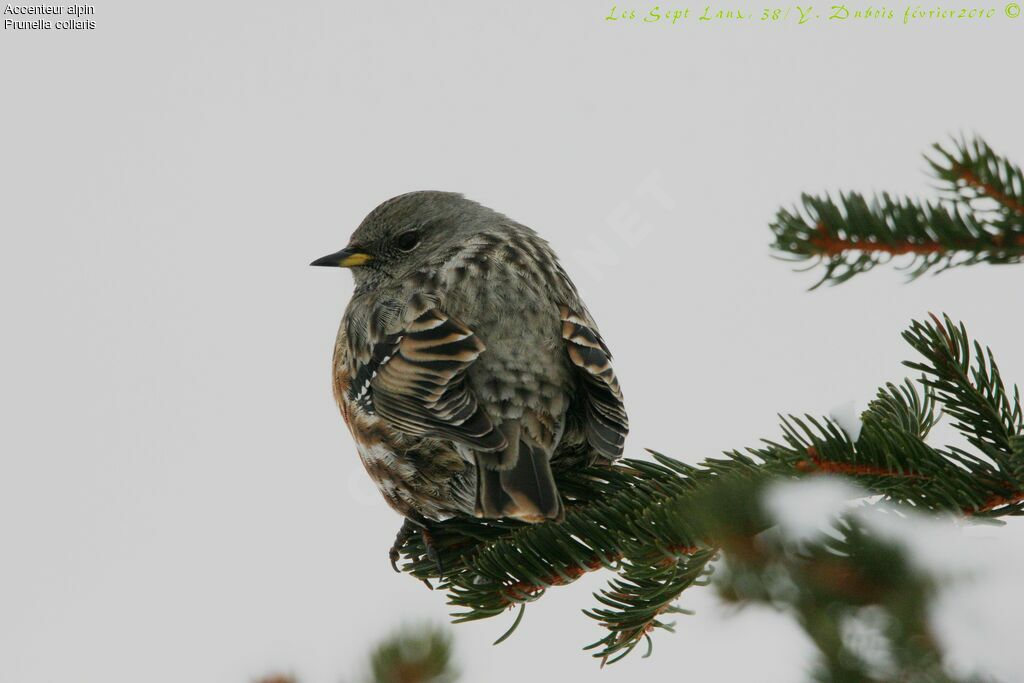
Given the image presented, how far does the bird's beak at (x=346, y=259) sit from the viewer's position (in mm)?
4664

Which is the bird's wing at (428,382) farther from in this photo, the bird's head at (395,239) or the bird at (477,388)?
the bird's head at (395,239)

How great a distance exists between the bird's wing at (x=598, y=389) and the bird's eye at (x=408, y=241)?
125cm

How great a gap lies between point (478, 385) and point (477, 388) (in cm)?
1

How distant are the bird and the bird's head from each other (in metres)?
0.40

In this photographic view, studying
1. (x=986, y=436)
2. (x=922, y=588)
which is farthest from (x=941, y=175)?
(x=922, y=588)

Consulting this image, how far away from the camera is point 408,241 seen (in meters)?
4.74

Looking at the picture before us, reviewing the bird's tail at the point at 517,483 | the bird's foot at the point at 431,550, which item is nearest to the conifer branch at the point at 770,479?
the bird's tail at the point at 517,483

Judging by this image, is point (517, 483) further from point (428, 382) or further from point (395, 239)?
point (395, 239)

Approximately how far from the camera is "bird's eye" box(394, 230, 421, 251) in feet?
15.5

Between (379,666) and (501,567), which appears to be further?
(501,567)

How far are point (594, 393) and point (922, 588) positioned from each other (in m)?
2.53

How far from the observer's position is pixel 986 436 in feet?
7.40

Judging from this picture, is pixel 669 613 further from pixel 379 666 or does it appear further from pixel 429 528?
pixel 429 528

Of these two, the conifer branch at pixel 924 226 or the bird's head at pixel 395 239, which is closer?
the conifer branch at pixel 924 226
